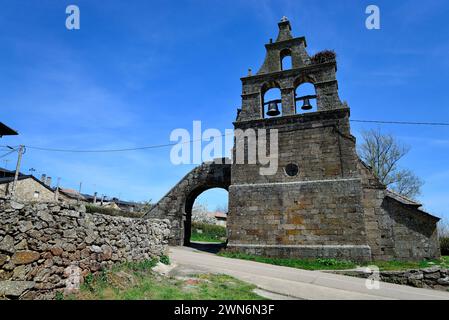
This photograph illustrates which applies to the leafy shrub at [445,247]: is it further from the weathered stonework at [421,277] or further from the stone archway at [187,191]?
the stone archway at [187,191]

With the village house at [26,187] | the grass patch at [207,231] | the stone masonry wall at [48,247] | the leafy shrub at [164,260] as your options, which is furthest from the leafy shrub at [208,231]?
the stone masonry wall at [48,247]

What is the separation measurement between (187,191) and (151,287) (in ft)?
33.7

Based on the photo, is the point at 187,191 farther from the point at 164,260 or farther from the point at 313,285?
the point at 313,285

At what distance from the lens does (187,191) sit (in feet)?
55.0

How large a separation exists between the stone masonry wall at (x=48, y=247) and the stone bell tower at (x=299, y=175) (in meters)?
7.76

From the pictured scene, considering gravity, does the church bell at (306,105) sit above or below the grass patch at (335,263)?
above

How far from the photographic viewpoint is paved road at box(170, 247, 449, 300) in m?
7.19

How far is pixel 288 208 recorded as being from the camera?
1323cm

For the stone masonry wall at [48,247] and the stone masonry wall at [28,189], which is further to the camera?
the stone masonry wall at [28,189]

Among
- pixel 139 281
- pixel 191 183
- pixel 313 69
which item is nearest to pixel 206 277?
pixel 139 281

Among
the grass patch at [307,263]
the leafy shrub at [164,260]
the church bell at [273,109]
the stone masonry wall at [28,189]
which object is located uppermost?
the church bell at [273,109]

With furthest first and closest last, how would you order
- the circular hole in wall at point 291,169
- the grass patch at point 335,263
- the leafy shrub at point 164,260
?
the circular hole in wall at point 291,169, the grass patch at point 335,263, the leafy shrub at point 164,260

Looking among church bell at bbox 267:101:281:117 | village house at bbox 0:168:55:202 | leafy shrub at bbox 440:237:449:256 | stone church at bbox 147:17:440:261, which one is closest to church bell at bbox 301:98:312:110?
stone church at bbox 147:17:440:261

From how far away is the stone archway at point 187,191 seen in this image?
53.9 feet
